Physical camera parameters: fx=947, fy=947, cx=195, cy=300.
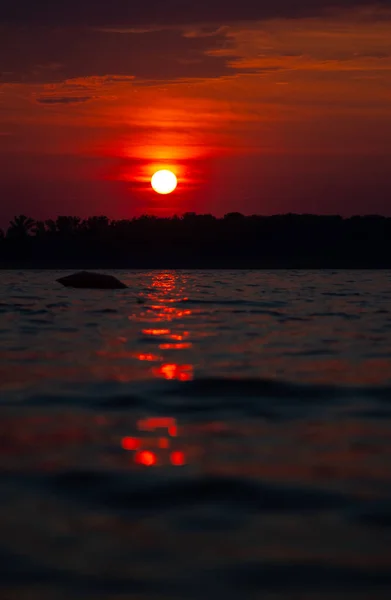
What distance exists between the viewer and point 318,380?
12594 mm

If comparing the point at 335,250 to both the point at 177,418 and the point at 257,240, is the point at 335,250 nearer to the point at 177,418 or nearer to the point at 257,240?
the point at 257,240

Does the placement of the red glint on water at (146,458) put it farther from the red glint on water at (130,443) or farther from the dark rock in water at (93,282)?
the dark rock in water at (93,282)

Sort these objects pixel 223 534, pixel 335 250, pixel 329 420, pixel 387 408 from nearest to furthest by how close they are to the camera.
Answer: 1. pixel 223 534
2. pixel 329 420
3. pixel 387 408
4. pixel 335 250

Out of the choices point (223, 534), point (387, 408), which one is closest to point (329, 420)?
point (387, 408)

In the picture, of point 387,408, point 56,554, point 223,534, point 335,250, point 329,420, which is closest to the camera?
point 56,554

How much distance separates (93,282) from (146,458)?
35.8 m

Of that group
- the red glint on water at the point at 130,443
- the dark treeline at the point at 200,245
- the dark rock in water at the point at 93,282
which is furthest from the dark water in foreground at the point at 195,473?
the dark treeline at the point at 200,245

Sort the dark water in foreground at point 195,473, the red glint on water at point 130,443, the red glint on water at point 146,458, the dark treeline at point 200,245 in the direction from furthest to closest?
the dark treeline at point 200,245
the red glint on water at point 130,443
the red glint on water at point 146,458
the dark water in foreground at point 195,473

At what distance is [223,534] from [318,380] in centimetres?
671

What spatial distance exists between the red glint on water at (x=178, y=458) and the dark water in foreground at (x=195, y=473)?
0.03 m

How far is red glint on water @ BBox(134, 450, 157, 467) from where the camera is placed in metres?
7.89

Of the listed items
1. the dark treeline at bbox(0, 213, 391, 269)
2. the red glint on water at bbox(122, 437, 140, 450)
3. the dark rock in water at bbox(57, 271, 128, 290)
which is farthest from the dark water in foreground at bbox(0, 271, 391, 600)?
the dark treeline at bbox(0, 213, 391, 269)

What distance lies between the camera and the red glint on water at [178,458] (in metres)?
7.89

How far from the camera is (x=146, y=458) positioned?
8.07 metres
